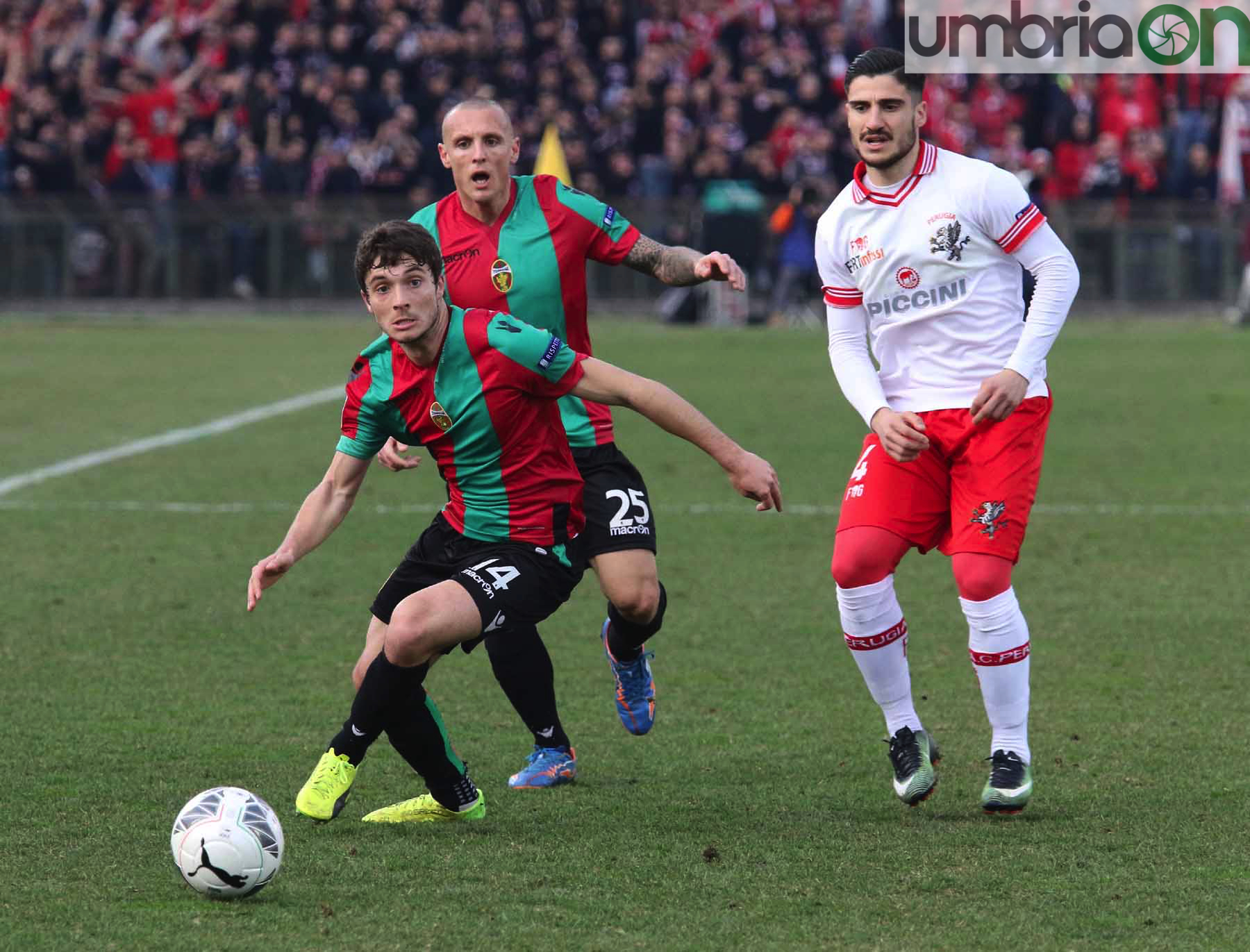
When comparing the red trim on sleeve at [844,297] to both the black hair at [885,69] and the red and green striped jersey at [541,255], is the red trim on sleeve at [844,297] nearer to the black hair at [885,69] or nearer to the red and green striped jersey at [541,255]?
the black hair at [885,69]

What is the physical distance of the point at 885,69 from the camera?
5504 mm

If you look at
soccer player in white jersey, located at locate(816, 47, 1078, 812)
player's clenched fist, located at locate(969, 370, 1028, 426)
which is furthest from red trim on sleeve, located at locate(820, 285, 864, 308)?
player's clenched fist, located at locate(969, 370, 1028, 426)

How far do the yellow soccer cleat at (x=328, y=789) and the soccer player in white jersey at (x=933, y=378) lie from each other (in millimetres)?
1490

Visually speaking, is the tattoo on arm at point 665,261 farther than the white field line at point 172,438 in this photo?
No

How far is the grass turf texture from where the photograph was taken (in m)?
4.45

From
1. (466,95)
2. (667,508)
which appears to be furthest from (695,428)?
(466,95)

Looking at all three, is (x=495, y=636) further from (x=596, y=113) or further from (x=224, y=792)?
(x=596, y=113)

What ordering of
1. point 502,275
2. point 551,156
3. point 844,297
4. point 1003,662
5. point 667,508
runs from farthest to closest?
point 551,156 < point 667,508 < point 502,275 < point 844,297 < point 1003,662

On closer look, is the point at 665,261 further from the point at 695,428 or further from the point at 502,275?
the point at 695,428

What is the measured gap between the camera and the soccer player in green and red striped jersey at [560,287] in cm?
602

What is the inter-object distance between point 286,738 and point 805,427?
886 cm

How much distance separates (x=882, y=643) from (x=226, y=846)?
202cm

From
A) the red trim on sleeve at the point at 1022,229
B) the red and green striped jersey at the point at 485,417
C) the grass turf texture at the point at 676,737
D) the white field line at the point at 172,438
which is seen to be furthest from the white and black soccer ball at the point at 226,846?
the white field line at the point at 172,438
